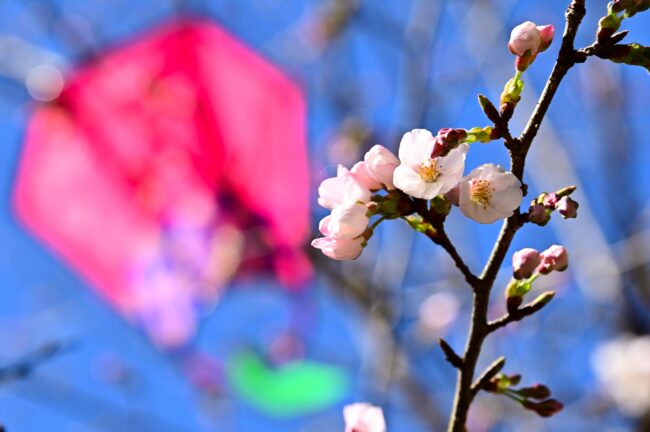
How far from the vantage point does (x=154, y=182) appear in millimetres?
2398

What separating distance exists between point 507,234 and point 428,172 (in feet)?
0.29

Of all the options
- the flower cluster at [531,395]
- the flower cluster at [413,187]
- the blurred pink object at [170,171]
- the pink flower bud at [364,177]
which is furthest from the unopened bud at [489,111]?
the blurred pink object at [170,171]

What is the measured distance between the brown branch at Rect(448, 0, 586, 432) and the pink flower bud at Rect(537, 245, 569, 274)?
0.26 feet

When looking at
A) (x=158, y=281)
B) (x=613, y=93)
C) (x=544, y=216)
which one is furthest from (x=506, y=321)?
(x=613, y=93)

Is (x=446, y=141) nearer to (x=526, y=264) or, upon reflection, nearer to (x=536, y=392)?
(x=526, y=264)

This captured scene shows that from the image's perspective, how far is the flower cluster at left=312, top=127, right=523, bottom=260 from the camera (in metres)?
0.60

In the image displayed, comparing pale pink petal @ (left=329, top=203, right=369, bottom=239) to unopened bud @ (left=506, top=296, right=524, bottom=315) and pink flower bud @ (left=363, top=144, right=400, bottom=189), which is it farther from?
unopened bud @ (left=506, top=296, right=524, bottom=315)

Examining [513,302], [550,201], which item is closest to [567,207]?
[550,201]

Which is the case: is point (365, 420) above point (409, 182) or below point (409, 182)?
below

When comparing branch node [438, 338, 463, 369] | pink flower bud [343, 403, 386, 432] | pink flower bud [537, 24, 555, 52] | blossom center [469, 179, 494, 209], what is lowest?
pink flower bud [343, 403, 386, 432]

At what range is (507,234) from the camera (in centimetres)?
61

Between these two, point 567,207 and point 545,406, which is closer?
point 567,207

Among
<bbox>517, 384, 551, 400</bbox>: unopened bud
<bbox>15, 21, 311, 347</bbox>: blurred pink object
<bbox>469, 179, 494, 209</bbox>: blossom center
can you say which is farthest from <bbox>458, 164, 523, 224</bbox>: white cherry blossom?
<bbox>15, 21, 311, 347</bbox>: blurred pink object

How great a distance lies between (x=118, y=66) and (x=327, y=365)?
155 centimetres
